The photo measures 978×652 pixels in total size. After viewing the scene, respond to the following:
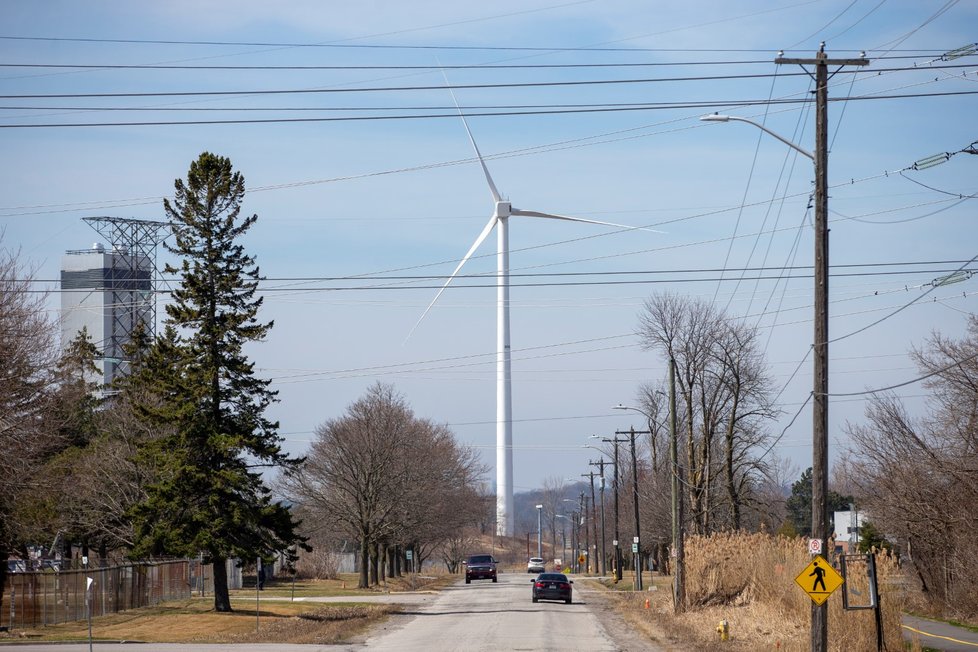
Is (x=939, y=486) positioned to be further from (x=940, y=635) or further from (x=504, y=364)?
(x=504, y=364)

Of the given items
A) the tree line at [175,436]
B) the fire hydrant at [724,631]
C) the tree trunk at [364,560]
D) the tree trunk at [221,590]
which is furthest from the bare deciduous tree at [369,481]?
the fire hydrant at [724,631]

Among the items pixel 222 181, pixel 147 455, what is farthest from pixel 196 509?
pixel 222 181

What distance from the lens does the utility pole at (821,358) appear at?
22312mm

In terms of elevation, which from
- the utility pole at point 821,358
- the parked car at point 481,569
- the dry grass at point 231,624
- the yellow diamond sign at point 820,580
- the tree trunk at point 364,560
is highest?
the utility pole at point 821,358

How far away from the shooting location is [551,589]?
5347 centimetres

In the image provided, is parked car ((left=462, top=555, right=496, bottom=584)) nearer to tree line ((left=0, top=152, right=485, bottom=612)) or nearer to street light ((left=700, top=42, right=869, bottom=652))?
tree line ((left=0, top=152, right=485, bottom=612))

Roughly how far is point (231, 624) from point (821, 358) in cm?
2587

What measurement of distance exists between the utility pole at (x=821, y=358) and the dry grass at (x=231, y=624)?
16.2 m

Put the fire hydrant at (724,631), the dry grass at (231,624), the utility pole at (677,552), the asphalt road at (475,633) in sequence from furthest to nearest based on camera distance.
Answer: the utility pole at (677,552)
the dry grass at (231,624)
the fire hydrant at (724,631)
the asphalt road at (475,633)

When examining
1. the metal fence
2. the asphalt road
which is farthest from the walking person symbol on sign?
the metal fence

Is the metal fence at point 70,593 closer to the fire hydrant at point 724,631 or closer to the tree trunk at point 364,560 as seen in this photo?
the fire hydrant at point 724,631

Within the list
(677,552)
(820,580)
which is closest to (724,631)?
(820,580)

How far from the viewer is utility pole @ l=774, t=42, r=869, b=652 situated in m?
22.3

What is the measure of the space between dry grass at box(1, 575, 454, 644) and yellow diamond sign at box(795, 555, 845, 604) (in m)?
16.0
